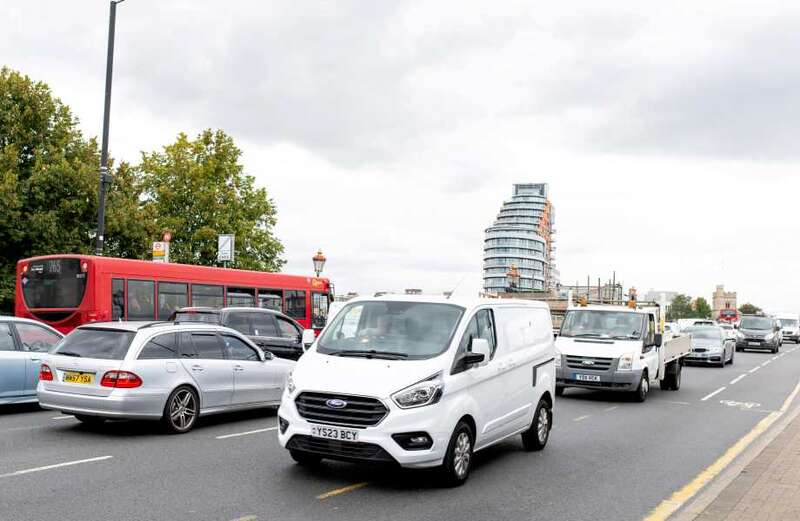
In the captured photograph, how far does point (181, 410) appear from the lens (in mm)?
11492

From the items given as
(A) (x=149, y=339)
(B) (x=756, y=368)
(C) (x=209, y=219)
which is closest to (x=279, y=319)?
(A) (x=149, y=339)

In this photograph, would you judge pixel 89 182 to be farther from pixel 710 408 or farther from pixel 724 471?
pixel 724 471

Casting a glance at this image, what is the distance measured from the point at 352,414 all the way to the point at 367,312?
5.17 ft

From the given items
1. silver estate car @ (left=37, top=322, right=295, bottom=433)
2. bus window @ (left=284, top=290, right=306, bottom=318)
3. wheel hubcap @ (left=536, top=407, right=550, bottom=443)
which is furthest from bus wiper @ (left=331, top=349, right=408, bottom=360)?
bus window @ (left=284, top=290, right=306, bottom=318)

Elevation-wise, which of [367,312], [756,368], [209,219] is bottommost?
[756,368]

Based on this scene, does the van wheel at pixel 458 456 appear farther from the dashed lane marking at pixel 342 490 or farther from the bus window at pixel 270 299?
the bus window at pixel 270 299

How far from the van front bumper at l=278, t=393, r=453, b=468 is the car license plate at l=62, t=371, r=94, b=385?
14.0ft

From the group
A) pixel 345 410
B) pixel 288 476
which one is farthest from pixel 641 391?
pixel 345 410

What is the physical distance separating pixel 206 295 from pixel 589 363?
1146cm

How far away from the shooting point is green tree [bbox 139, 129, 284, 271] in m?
52.1

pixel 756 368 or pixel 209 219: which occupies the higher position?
pixel 209 219

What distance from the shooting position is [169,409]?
11266 millimetres

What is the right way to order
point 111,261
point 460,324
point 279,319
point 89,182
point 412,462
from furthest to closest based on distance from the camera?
point 89,182 < point 111,261 < point 279,319 < point 460,324 < point 412,462

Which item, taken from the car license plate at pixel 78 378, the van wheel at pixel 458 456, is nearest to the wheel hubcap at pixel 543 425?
the van wheel at pixel 458 456
